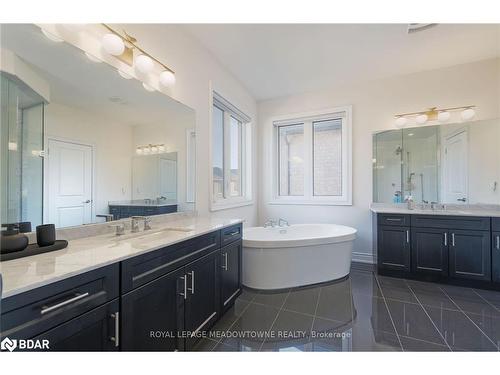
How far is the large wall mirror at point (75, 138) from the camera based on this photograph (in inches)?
44.6

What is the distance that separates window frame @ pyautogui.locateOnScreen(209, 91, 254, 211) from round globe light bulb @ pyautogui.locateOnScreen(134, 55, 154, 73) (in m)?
1.00

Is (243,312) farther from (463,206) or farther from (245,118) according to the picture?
(463,206)

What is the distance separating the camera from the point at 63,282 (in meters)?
0.83

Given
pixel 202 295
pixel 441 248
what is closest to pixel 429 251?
pixel 441 248

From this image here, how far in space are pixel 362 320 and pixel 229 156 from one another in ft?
8.13

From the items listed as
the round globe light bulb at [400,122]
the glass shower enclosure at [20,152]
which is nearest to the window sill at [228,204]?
the glass shower enclosure at [20,152]

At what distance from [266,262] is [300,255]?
1.32 ft

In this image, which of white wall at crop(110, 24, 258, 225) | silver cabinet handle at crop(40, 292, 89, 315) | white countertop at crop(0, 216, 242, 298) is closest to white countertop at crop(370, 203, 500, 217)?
white wall at crop(110, 24, 258, 225)

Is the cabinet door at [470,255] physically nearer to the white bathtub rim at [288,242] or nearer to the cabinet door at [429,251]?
the cabinet door at [429,251]

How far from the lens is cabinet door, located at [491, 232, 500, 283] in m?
2.43

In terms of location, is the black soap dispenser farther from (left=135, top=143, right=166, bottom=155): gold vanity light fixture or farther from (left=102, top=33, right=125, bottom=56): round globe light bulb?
(left=102, top=33, right=125, bottom=56): round globe light bulb

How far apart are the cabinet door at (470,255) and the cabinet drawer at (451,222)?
0.21 ft

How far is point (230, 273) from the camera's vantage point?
200cm
